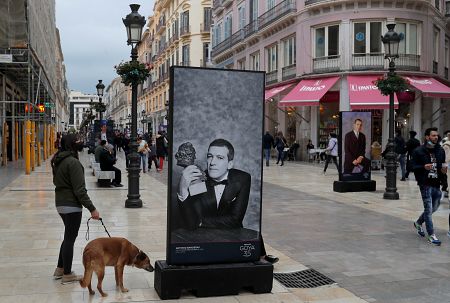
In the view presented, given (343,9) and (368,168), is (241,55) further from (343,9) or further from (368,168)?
(368,168)

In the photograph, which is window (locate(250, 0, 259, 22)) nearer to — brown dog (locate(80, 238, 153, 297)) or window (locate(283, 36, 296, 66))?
window (locate(283, 36, 296, 66))

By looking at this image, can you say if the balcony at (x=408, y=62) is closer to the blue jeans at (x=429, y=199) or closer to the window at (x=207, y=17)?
the blue jeans at (x=429, y=199)

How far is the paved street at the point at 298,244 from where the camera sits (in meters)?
5.57

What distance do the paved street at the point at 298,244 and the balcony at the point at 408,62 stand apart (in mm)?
14314

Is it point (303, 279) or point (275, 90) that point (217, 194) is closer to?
point (303, 279)

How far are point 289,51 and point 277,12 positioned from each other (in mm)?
2671

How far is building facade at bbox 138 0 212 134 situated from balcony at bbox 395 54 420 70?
20989 millimetres

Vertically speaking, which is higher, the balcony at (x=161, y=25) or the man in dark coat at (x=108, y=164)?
the balcony at (x=161, y=25)

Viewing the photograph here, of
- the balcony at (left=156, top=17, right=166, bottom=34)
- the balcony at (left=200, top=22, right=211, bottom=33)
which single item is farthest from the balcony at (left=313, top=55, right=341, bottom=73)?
the balcony at (left=156, top=17, right=166, bottom=34)

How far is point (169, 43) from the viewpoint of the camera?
64.1m

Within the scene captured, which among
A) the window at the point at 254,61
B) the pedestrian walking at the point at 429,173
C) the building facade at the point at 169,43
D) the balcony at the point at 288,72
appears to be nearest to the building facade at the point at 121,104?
the building facade at the point at 169,43

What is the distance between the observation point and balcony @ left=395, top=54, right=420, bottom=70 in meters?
27.4

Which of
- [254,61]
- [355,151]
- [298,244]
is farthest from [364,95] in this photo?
[298,244]

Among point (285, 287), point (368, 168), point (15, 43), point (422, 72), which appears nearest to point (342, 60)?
point (422, 72)
